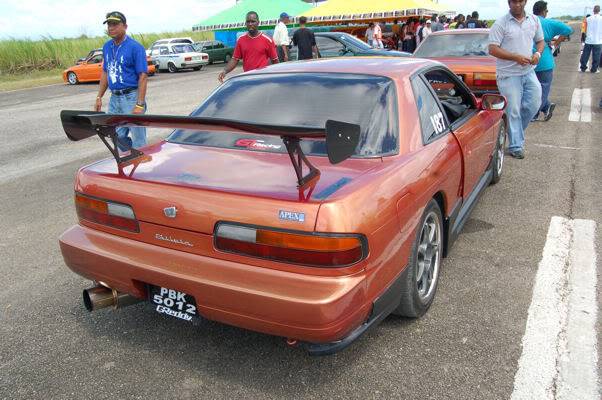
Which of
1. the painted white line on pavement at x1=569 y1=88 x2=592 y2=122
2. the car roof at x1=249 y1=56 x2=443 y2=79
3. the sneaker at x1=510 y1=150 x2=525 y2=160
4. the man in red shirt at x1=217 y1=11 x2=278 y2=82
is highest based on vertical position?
the man in red shirt at x1=217 y1=11 x2=278 y2=82

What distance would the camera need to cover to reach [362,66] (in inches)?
126

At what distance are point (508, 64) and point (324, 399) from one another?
16.6 feet

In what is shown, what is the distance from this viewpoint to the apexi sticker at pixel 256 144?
2759 mm

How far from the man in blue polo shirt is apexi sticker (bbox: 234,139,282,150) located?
105 inches

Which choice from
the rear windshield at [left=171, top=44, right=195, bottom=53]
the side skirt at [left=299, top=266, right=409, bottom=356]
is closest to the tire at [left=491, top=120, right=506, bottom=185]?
the side skirt at [left=299, top=266, right=409, bottom=356]

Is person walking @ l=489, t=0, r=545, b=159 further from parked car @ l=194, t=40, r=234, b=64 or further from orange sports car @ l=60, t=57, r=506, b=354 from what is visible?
parked car @ l=194, t=40, r=234, b=64

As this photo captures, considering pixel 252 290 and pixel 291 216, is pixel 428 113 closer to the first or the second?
pixel 291 216

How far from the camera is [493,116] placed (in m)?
4.39

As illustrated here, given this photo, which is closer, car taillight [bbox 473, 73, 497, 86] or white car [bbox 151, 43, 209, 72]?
car taillight [bbox 473, 73, 497, 86]

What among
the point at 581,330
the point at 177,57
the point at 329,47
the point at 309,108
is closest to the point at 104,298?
the point at 309,108

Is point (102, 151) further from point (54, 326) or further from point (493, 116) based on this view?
point (493, 116)

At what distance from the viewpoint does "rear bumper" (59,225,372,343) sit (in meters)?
2.01

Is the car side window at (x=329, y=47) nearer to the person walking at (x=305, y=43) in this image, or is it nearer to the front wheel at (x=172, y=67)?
the person walking at (x=305, y=43)

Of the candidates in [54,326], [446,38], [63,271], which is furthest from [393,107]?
[446,38]
